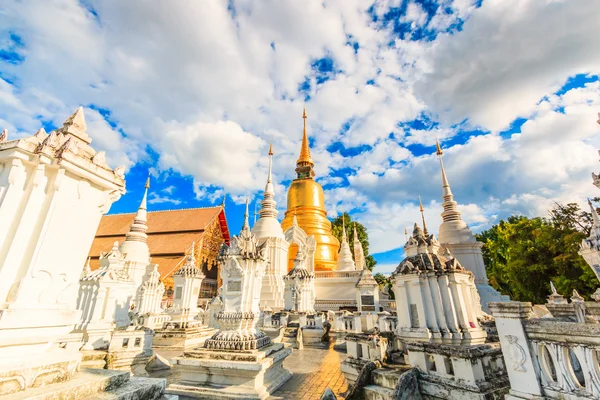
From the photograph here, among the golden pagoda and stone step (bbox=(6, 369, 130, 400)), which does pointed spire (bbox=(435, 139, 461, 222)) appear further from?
stone step (bbox=(6, 369, 130, 400))

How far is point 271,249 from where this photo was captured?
18.2 metres

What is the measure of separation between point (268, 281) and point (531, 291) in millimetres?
16520

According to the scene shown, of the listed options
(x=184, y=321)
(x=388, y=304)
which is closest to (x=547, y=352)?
(x=184, y=321)

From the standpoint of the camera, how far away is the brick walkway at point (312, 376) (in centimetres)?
498

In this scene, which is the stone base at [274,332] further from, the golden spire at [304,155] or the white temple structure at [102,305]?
the golden spire at [304,155]

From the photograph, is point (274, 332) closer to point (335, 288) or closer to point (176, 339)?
point (176, 339)

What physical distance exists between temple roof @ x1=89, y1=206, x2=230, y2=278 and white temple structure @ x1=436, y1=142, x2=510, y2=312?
17919mm

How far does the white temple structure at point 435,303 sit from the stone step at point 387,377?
2.97 feet

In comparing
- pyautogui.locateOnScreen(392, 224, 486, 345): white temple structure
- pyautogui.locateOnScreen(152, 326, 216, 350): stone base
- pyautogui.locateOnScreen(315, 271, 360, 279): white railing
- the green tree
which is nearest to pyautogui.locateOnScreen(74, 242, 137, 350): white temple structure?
pyautogui.locateOnScreen(152, 326, 216, 350): stone base

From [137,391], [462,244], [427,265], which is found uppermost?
[462,244]

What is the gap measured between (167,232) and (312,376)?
73.4 ft

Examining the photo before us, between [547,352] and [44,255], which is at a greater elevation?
Answer: [44,255]

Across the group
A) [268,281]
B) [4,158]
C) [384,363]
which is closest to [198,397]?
[384,363]

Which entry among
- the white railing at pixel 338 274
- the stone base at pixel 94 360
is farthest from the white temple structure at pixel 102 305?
the white railing at pixel 338 274
